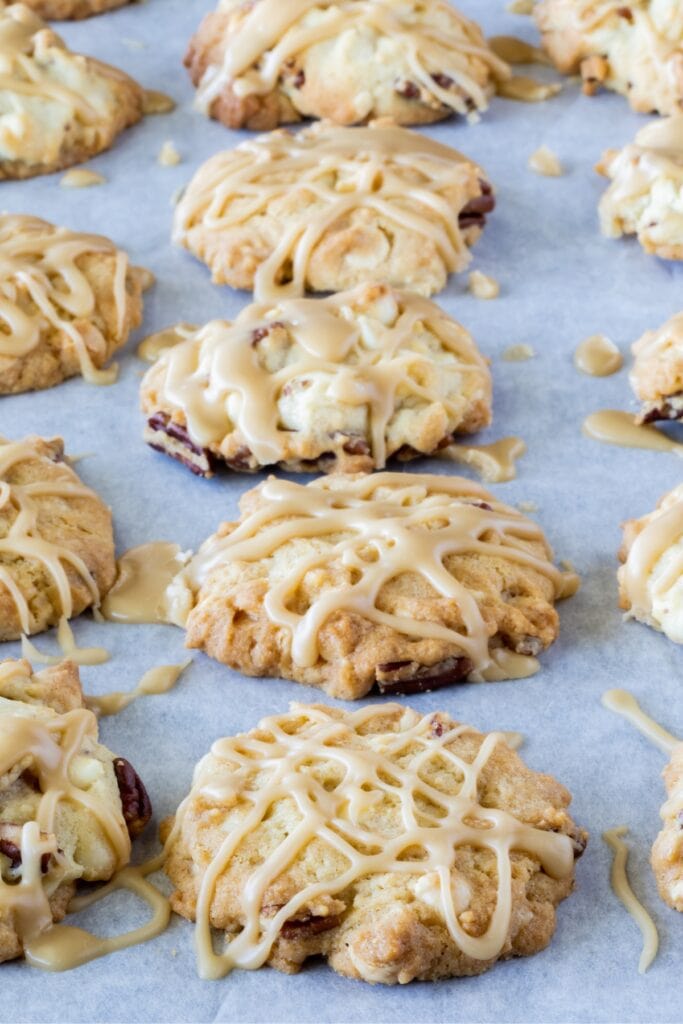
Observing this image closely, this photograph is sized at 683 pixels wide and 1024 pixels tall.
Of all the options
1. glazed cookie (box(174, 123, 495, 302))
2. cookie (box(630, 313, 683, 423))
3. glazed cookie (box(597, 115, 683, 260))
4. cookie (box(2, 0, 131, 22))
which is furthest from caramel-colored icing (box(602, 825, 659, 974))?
cookie (box(2, 0, 131, 22))

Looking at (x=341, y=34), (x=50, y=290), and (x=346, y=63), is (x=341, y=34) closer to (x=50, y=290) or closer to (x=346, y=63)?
(x=346, y=63)

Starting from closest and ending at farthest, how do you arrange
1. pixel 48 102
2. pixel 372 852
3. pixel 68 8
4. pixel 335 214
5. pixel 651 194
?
pixel 372 852, pixel 335 214, pixel 651 194, pixel 48 102, pixel 68 8

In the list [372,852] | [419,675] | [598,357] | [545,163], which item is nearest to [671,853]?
[372,852]

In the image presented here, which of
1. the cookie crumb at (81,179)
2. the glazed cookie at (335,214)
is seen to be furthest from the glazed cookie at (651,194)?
the cookie crumb at (81,179)

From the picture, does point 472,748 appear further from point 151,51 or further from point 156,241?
point 151,51

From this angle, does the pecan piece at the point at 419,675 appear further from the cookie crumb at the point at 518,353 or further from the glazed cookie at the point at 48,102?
the glazed cookie at the point at 48,102

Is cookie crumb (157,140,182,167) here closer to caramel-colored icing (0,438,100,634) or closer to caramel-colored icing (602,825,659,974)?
caramel-colored icing (0,438,100,634)
